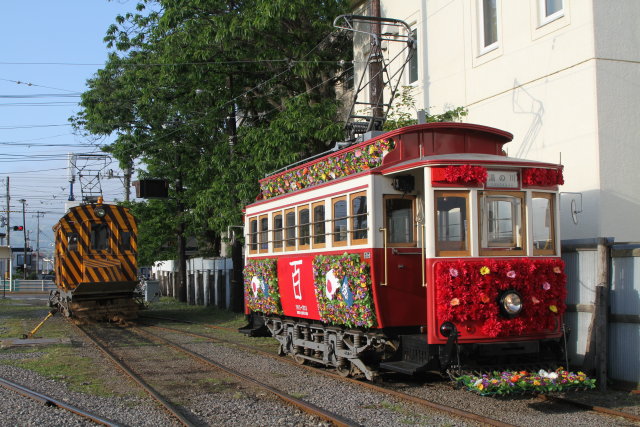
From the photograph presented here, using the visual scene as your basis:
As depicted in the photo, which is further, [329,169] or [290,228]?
[290,228]

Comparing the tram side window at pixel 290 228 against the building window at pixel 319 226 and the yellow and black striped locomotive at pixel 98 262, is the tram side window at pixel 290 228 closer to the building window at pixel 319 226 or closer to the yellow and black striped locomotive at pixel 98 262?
the building window at pixel 319 226

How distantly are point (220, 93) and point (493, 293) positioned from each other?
1448 cm

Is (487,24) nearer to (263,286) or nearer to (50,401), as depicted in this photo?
(263,286)

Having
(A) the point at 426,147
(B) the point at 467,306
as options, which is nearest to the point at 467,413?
(B) the point at 467,306

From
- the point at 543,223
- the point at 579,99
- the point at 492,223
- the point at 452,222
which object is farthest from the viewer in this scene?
the point at 579,99

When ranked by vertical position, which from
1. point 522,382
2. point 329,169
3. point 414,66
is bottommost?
point 522,382

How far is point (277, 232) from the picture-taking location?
12461 mm

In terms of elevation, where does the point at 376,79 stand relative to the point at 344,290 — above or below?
above

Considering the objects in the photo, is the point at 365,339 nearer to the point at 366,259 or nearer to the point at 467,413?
the point at 366,259

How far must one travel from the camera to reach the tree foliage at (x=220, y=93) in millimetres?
17016

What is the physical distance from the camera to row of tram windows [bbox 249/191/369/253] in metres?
9.47

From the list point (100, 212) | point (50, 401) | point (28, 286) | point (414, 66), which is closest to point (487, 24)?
point (414, 66)

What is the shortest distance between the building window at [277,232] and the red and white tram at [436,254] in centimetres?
171

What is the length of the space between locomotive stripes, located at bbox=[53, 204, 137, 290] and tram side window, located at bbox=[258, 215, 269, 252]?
8.23m
